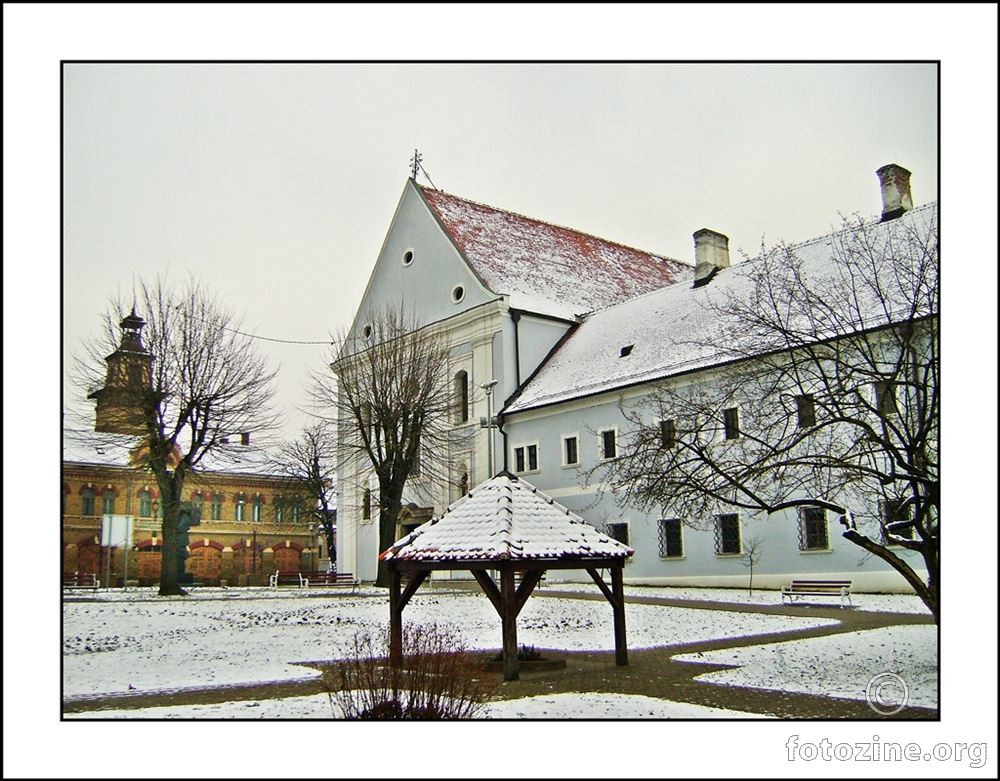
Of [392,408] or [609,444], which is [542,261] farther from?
[392,408]

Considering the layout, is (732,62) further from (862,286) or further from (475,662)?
(862,286)

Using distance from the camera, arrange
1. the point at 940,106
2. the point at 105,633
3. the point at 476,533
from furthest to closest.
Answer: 1. the point at 105,633
2. the point at 476,533
3. the point at 940,106

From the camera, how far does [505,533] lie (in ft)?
40.7

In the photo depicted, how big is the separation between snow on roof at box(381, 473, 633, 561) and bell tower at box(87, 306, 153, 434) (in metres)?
14.7

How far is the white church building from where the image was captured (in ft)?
90.7

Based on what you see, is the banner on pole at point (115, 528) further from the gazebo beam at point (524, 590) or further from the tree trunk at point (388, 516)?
the gazebo beam at point (524, 590)

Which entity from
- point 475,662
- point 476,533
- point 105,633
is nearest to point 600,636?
point 475,662

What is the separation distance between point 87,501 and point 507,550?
1529 centimetres

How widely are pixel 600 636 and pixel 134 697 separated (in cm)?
869

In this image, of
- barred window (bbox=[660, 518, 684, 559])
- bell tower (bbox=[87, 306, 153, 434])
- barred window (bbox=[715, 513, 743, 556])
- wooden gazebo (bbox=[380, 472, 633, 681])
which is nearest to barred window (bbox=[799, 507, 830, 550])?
barred window (bbox=[715, 513, 743, 556])

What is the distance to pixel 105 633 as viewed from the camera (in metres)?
16.6

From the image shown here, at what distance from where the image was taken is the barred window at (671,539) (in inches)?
1156

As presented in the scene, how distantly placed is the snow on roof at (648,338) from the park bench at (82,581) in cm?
1514

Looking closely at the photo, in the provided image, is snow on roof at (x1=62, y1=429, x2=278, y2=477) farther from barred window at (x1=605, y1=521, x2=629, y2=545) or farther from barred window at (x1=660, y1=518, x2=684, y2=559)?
barred window at (x1=660, y1=518, x2=684, y2=559)
